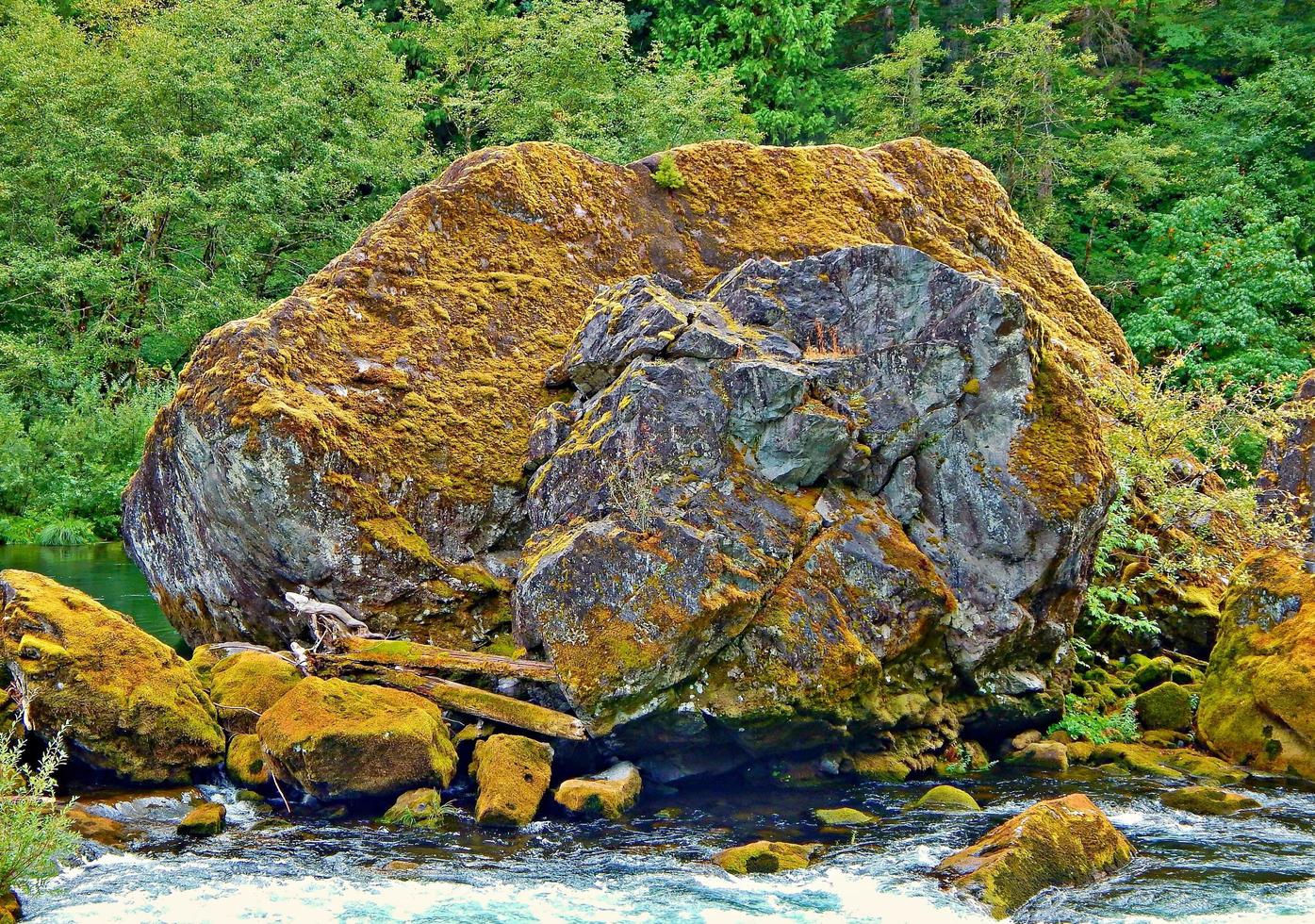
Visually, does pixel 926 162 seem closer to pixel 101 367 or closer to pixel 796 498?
pixel 796 498

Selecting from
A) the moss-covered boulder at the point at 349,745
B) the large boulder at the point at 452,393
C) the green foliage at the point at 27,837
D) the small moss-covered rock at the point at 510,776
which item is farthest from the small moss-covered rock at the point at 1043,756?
the green foliage at the point at 27,837

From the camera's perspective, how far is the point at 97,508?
1174 inches

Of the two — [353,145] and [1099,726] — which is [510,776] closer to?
[1099,726]

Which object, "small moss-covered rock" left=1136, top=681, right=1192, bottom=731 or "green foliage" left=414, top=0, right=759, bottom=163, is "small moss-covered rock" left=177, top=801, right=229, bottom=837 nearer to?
"small moss-covered rock" left=1136, top=681, right=1192, bottom=731

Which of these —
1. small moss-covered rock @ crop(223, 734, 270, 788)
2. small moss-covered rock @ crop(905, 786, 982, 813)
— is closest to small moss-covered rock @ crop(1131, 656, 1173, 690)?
small moss-covered rock @ crop(905, 786, 982, 813)

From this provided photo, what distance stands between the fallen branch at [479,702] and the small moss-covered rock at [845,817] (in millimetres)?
2304

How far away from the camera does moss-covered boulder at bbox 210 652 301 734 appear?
11.6 metres

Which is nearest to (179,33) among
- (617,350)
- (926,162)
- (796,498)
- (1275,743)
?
(926,162)

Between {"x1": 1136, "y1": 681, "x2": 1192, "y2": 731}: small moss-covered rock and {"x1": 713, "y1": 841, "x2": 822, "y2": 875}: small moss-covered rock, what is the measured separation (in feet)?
19.4

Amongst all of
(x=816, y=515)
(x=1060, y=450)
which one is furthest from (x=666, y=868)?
(x=1060, y=450)

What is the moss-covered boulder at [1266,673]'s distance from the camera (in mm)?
11789

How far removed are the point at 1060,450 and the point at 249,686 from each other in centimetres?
882

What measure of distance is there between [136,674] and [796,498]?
21.7 feet

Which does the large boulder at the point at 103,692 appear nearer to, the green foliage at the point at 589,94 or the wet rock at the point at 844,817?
the wet rock at the point at 844,817
